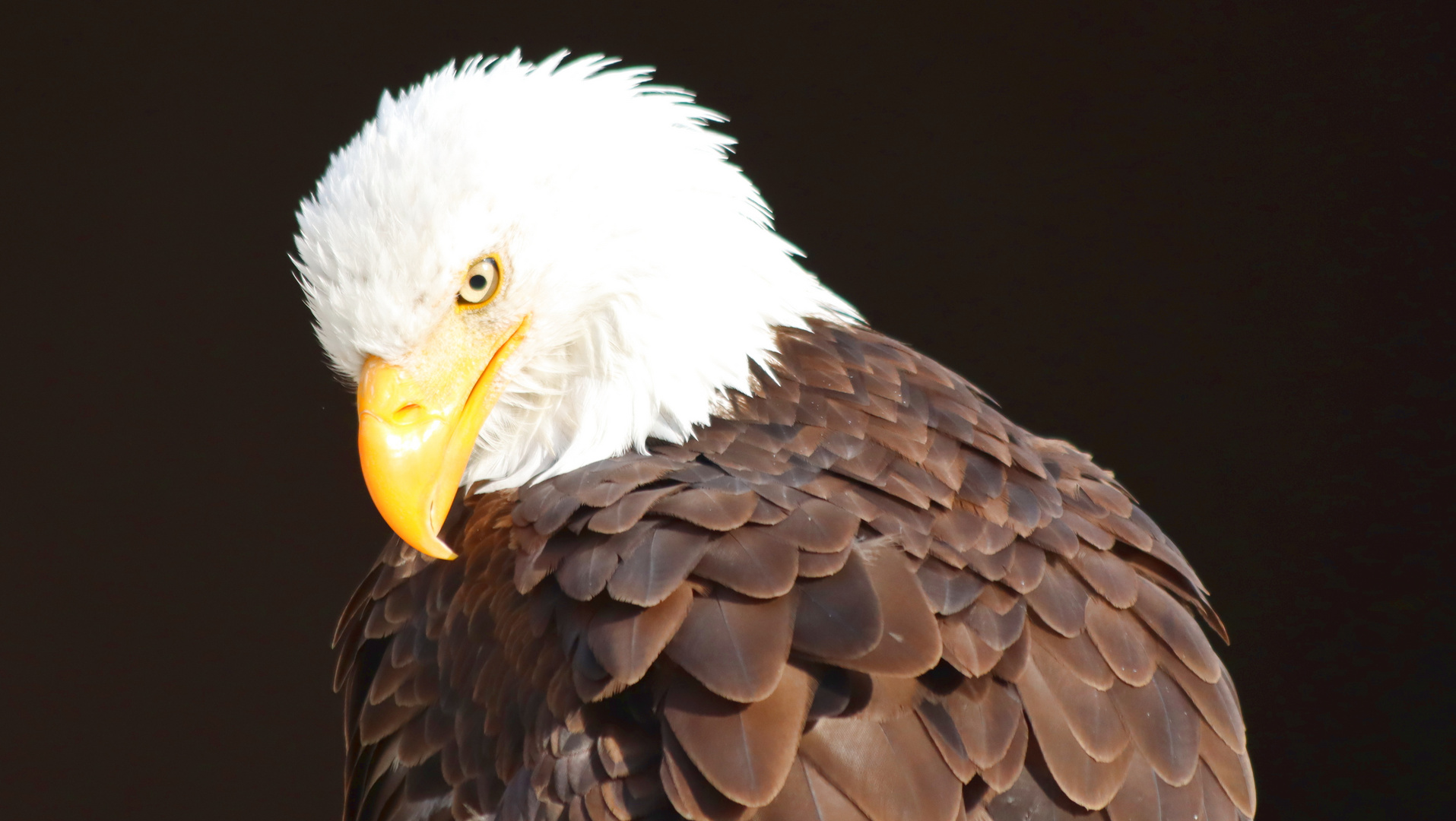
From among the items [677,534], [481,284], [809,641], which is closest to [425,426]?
[481,284]

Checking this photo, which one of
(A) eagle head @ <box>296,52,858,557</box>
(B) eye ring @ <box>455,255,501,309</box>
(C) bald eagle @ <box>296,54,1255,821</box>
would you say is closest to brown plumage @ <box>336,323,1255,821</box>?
(C) bald eagle @ <box>296,54,1255,821</box>

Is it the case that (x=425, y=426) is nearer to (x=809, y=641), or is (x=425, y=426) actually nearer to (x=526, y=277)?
(x=526, y=277)

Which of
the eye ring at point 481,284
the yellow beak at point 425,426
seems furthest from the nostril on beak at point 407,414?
the eye ring at point 481,284

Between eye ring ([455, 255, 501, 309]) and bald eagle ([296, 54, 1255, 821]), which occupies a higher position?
eye ring ([455, 255, 501, 309])

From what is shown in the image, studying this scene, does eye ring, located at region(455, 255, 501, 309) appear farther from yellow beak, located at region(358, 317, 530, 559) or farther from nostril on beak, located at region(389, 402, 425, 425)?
nostril on beak, located at region(389, 402, 425, 425)

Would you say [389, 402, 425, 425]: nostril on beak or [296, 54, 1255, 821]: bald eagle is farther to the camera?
[389, 402, 425, 425]: nostril on beak

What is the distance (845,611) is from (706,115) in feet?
2.87

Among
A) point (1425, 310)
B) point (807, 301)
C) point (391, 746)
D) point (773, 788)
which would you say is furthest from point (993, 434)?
point (1425, 310)

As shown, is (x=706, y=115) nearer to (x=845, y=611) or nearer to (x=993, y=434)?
(x=993, y=434)

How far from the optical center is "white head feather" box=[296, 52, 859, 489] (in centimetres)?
194

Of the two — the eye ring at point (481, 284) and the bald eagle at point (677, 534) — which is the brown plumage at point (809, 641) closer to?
the bald eagle at point (677, 534)

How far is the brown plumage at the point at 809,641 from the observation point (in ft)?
5.31

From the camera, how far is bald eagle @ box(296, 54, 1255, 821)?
1644mm

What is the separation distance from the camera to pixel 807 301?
90.2 inches
